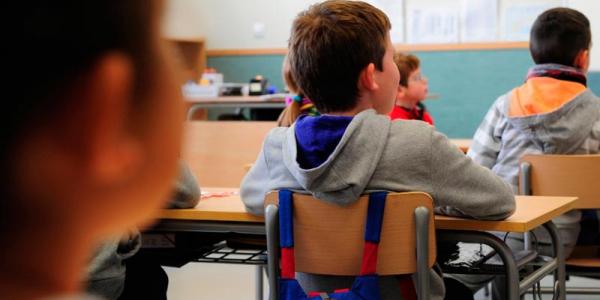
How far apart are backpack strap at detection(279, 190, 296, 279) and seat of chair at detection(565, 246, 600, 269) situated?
1086 mm

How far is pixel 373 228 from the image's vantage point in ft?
5.71

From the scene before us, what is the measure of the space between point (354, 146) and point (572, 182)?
3.23 feet

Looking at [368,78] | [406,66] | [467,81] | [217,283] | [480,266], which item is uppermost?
[368,78]

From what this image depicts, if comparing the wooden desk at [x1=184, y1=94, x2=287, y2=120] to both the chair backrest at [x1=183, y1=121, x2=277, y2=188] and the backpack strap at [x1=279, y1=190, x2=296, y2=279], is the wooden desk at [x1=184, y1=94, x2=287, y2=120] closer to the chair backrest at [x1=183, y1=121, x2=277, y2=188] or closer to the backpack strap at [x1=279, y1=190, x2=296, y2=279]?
the chair backrest at [x1=183, y1=121, x2=277, y2=188]

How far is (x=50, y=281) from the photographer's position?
338 millimetres

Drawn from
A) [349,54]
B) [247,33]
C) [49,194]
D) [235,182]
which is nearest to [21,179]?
[49,194]

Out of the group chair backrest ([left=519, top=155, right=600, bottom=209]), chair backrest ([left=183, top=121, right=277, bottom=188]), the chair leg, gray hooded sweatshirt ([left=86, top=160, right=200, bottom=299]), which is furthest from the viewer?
chair backrest ([left=183, top=121, right=277, bottom=188])

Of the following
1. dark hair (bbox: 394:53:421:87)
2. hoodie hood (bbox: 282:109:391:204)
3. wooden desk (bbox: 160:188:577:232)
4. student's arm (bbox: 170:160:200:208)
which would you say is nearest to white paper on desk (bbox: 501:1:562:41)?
dark hair (bbox: 394:53:421:87)

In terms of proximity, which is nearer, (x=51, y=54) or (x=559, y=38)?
(x=51, y=54)

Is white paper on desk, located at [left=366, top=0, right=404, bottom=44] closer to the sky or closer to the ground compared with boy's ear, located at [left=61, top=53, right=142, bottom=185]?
closer to the ground

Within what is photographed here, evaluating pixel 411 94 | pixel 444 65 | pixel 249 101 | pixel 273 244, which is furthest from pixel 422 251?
pixel 444 65

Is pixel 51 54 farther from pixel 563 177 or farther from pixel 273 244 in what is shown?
pixel 563 177

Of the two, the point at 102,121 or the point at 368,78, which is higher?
the point at 102,121

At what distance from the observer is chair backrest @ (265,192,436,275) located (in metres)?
1.73
